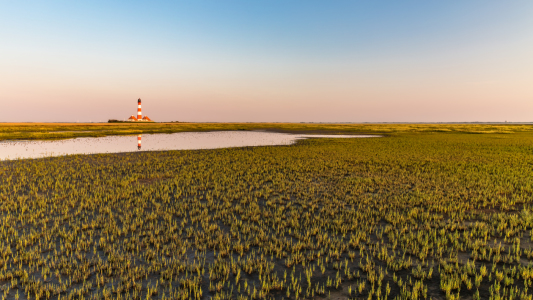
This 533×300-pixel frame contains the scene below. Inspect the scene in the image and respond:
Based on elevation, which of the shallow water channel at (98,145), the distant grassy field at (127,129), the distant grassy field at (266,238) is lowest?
the distant grassy field at (266,238)

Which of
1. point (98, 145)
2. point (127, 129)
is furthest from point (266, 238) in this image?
point (127, 129)

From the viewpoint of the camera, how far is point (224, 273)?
593 centimetres

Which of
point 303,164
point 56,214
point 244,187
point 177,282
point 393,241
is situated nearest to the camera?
point 177,282

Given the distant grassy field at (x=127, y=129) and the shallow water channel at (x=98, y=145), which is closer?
the shallow water channel at (x=98, y=145)

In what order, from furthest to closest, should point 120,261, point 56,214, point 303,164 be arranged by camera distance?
point 303,164, point 56,214, point 120,261

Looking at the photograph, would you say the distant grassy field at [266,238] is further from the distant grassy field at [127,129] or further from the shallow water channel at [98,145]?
the distant grassy field at [127,129]

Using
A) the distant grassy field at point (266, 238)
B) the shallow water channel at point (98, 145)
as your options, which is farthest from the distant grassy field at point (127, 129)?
the distant grassy field at point (266, 238)

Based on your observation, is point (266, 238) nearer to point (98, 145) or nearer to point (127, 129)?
point (98, 145)

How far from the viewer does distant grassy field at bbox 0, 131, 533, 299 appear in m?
5.46

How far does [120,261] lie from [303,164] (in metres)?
16.5

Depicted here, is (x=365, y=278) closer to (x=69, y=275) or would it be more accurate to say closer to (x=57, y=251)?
(x=69, y=275)

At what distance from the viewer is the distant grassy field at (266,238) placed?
546cm

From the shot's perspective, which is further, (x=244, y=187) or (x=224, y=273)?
(x=244, y=187)

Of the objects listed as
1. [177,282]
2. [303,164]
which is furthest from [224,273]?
[303,164]
